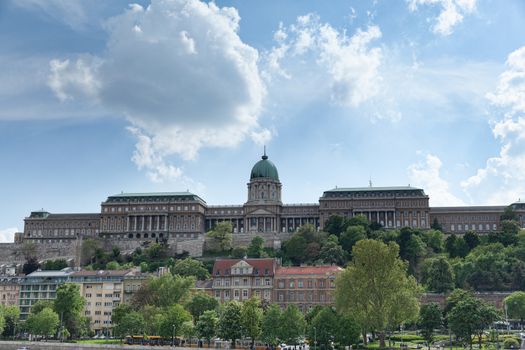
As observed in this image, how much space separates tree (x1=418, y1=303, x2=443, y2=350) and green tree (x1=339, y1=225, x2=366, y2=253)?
231 feet

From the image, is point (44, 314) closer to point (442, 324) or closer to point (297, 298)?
point (297, 298)

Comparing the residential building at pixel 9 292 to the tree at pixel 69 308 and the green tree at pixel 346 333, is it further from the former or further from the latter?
the green tree at pixel 346 333

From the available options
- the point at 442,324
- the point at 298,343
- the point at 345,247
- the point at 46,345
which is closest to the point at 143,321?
the point at 46,345

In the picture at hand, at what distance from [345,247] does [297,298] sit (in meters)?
52.4

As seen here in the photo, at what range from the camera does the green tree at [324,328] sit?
90.9 m

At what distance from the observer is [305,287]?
123438 millimetres

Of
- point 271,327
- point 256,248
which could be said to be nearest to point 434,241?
point 256,248

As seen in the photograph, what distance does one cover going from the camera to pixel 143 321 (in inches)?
4269

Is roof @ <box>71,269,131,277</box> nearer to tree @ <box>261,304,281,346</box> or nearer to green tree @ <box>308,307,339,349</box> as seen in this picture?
tree @ <box>261,304,281,346</box>

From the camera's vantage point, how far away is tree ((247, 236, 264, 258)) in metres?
173

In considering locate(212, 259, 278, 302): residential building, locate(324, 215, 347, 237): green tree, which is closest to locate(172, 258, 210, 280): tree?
locate(212, 259, 278, 302): residential building

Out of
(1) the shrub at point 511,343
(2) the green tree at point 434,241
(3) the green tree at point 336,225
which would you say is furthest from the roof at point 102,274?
(2) the green tree at point 434,241

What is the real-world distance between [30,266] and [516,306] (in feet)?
410

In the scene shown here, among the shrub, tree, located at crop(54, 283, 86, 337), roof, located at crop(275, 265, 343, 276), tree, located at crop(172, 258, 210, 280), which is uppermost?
tree, located at crop(172, 258, 210, 280)
